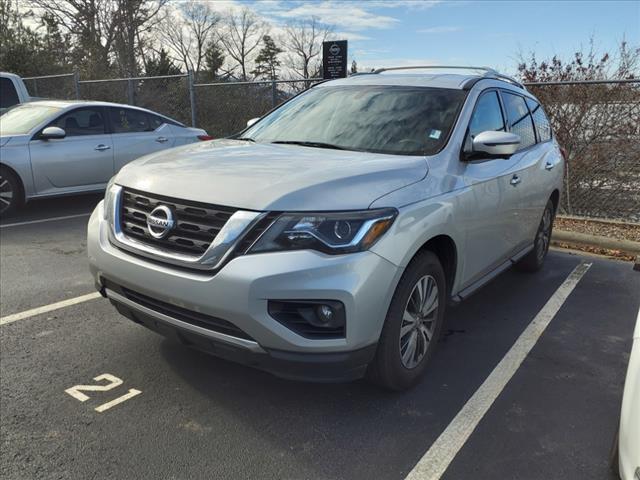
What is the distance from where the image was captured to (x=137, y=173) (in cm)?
301

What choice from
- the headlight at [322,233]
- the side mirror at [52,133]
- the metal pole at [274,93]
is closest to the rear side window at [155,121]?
the side mirror at [52,133]

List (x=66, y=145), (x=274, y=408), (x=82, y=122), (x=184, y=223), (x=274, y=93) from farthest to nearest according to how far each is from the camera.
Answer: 1. (x=274, y=93)
2. (x=82, y=122)
3. (x=66, y=145)
4. (x=274, y=408)
5. (x=184, y=223)

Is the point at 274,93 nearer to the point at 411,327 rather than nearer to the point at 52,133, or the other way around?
the point at 52,133

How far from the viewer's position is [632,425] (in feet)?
6.26

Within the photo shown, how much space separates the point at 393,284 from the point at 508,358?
56.2 inches

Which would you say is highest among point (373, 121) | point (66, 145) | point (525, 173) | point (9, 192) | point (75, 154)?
point (373, 121)

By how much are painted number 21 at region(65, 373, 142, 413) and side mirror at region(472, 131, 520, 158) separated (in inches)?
95.9

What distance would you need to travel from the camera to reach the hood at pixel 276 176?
8.25 ft

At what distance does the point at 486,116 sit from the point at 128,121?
5940mm

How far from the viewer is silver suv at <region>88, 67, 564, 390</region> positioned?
2432mm

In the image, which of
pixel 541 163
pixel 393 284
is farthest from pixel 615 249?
pixel 393 284

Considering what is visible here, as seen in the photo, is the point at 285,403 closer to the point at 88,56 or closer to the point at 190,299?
the point at 190,299

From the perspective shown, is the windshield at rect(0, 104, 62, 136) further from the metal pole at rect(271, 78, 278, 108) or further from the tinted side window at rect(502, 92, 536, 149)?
the tinted side window at rect(502, 92, 536, 149)

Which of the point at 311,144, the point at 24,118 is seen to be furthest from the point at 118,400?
the point at 24,118
